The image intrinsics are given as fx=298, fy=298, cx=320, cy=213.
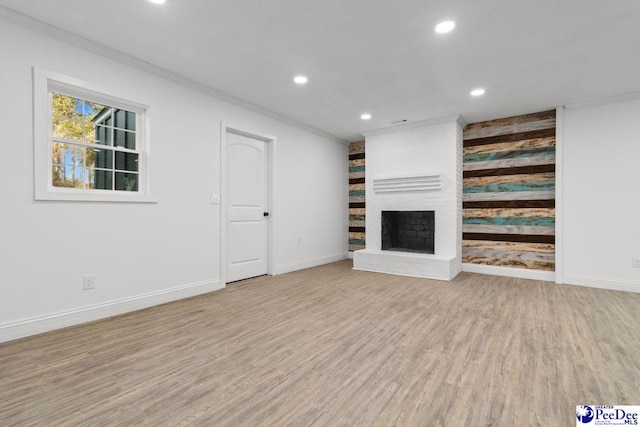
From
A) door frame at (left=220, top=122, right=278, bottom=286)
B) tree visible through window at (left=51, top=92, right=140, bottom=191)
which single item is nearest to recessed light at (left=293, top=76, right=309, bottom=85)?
door frame at (left=220, top=122, right=278, bottom=286)

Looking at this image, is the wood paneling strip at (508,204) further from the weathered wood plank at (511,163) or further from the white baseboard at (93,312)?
the white baseboard at (93,312)

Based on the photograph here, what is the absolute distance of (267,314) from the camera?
9.70ft

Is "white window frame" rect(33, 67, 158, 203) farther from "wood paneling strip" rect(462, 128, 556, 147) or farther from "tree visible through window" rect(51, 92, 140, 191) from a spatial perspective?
"wood paneling strip" rect(462, 128, 556, 147)

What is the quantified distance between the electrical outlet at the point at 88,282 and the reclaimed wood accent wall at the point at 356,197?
4686 mm

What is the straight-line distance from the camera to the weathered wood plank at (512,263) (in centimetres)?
447

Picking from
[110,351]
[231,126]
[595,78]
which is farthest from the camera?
[231,126]

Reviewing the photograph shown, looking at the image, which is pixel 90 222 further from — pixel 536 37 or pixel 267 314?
pixel 536 37

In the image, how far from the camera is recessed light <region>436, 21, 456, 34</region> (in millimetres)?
2422

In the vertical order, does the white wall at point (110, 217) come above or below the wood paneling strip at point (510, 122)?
below

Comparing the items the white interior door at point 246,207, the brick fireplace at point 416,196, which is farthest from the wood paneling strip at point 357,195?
the white interior door at point 246,207

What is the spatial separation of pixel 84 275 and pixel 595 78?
573 centimetres

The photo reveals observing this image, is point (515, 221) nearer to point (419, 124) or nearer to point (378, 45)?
point (419, 124)

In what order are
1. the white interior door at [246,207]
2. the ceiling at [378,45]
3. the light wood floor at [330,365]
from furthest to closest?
1. the white interior door at [246,207]
2. the ceiling at [378,45]
3. the light wood floor at [330,365]

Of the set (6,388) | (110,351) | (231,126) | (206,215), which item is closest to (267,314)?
(110,351)
